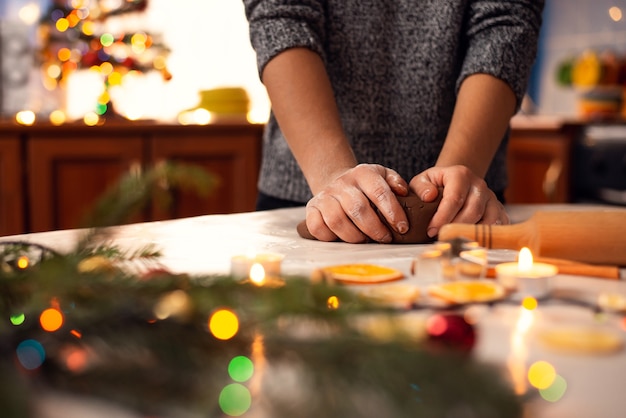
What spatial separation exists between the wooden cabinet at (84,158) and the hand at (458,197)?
1.65 m

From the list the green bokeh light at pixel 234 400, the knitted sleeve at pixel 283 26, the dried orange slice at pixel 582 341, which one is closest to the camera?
the green bokeh light at pixel 234 400

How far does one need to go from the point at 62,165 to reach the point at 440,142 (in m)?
1.75

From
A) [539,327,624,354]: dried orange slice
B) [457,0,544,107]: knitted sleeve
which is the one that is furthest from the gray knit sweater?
[539,327,624,354]: dried orange slice

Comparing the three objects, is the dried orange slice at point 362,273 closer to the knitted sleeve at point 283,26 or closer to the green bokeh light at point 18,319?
the green bokeh light at point 18,319

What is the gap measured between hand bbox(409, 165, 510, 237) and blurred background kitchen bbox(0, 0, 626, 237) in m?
1.93

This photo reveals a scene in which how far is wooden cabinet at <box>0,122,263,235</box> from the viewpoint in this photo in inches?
102

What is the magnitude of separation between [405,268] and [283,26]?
0.58 meters

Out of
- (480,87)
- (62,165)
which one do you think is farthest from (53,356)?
(62,165)

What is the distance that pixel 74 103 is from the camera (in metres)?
3.26

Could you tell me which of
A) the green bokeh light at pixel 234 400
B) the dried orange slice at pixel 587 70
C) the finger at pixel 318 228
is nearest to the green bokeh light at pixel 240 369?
the green bokeh light at pixel 234 400

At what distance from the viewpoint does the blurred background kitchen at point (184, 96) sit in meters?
2.64

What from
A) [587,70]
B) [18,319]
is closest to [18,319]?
[18,319]

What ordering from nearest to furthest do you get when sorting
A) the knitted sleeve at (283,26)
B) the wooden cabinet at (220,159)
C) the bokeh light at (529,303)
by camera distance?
1. the bokeh light at (529,303)
2. the knitted sleeve at (283,26)
3. the wooden cabinet at (220,159)

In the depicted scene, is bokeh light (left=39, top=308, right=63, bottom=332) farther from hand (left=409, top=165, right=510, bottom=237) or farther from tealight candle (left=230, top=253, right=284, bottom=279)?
hand (left=409, top=165, right=510, bottom=237)
